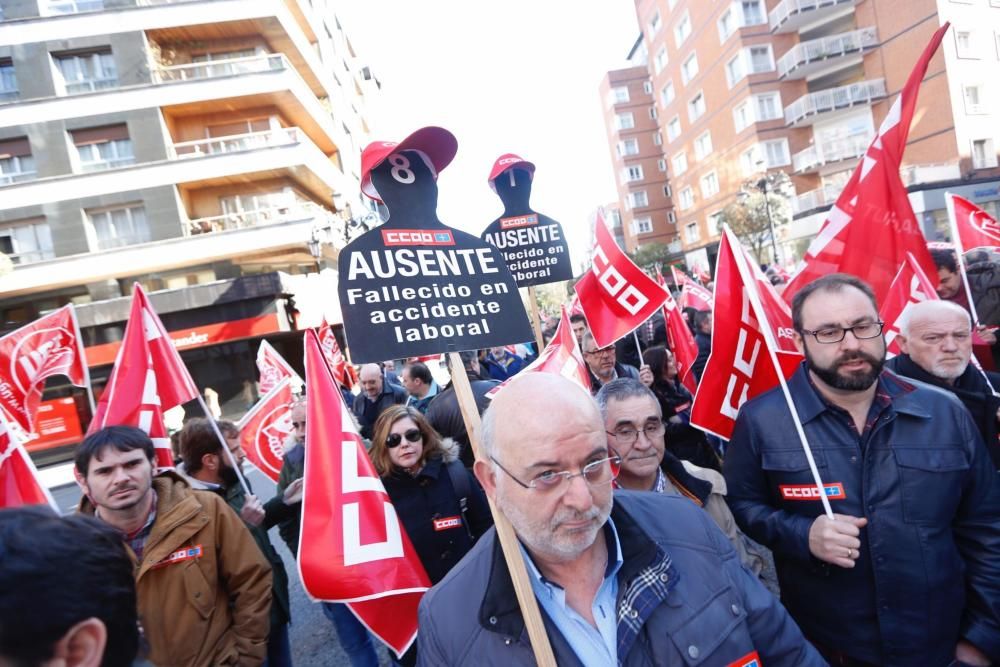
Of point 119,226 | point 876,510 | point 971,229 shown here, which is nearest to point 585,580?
point 876,510

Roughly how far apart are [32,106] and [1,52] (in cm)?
214

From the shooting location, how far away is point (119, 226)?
19.3 metres

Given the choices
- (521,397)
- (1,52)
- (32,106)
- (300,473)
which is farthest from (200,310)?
(521,397)

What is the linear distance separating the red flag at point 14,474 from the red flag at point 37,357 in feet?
5.90

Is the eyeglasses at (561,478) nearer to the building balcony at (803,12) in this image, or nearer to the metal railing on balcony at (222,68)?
the metal railing on balcony at (222,68)

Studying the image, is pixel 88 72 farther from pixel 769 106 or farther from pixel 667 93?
pixel 667 93

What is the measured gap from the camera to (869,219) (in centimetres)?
351

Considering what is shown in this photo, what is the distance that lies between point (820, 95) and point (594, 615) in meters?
33.3

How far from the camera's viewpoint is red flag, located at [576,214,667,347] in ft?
14.8

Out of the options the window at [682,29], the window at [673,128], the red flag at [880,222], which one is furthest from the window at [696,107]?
the red flag at [880,222]

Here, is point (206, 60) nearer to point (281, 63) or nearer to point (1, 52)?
point (281, 63)

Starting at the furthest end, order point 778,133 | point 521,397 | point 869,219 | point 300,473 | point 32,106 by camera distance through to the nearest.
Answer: point 778,133 → point 32,106 → point 300,473 → point 869,219 → point 521,397

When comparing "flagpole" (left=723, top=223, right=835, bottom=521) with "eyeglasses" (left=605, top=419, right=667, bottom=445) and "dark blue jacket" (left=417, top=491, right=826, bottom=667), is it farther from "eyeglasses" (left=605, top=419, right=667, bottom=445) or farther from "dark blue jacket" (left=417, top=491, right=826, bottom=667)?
"dark blue jacket" (left=417, top=491, right=826, bottom=667)

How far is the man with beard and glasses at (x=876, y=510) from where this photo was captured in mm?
1994
